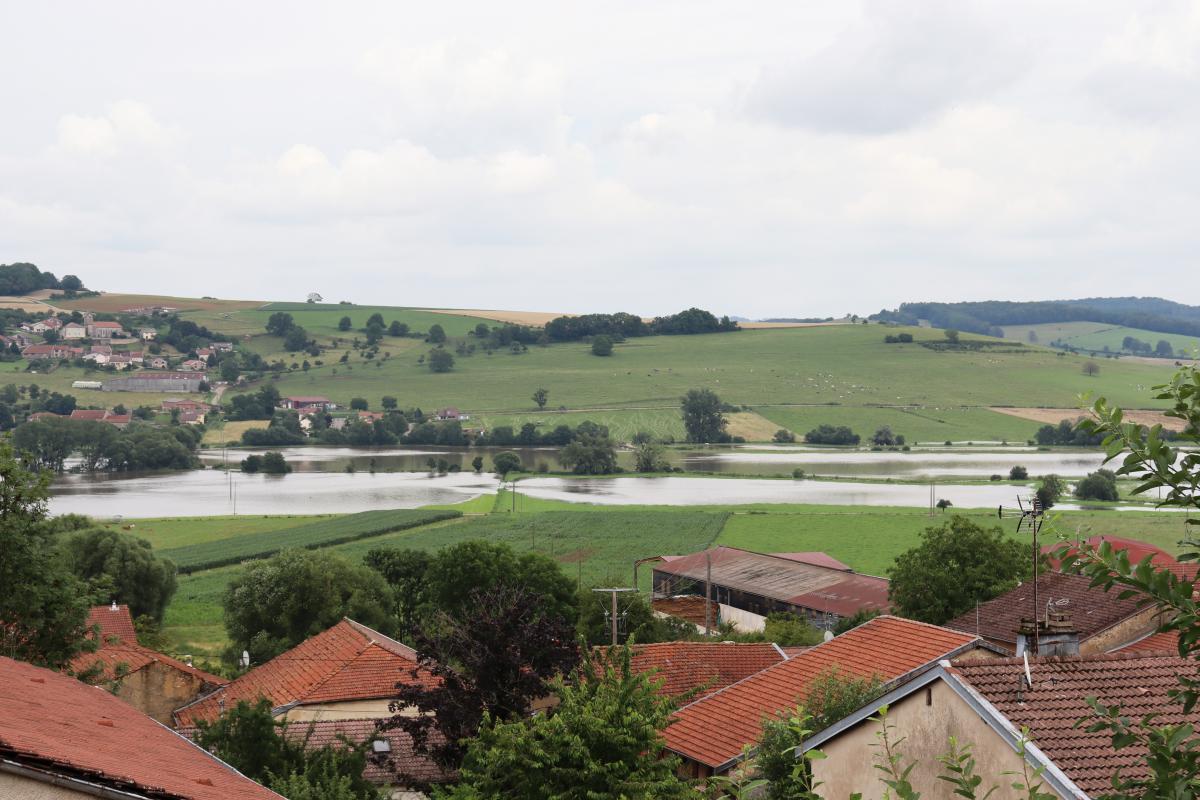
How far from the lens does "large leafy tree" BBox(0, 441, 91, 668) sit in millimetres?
17797

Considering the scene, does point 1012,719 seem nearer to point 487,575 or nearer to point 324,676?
point 324,676

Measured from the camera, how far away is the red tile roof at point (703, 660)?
1007 inches

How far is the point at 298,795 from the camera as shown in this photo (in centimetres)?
1477

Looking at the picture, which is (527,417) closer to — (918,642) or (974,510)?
(974,510)

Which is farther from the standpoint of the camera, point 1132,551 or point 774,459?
point 774,459

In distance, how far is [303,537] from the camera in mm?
80438

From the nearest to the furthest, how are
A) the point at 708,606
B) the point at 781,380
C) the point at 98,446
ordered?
the point at 708,606, the point at 98,446, the point at 781,380

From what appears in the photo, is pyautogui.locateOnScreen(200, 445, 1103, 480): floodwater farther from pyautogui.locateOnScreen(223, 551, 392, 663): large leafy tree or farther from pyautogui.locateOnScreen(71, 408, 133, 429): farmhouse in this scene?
pyautogui.locateOnScreen(223, 551, 392, 663): large leafy tree

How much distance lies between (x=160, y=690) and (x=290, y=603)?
11791 mm

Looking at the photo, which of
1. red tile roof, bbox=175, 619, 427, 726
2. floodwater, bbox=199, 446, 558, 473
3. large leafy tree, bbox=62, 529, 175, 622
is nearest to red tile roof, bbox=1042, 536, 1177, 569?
red tile roof, bbox=175, 619, 427, 726

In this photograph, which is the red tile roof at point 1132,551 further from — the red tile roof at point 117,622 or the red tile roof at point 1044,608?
the red tile roof at point 117,622

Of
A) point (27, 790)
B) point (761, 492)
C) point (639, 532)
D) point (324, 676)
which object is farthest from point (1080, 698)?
point (761, 492)

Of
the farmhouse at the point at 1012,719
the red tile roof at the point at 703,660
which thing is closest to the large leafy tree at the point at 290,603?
the red tile roof at the point at 703,660

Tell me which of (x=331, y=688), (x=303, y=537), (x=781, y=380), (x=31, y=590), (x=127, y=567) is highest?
(x=31, y=590)
